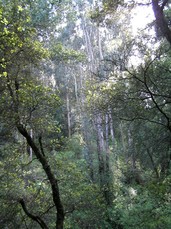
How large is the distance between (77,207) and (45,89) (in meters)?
2.98

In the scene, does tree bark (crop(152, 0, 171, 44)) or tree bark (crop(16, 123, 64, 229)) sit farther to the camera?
tree bark (crop(16, 123, 64, 229))

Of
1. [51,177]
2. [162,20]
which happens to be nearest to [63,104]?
[51,177]

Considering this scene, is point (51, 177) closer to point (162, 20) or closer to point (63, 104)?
point (63, 104)

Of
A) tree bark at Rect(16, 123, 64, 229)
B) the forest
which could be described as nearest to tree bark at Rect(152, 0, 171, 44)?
the forest

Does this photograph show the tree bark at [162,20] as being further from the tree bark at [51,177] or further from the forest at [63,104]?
the tree bark at [51,177]

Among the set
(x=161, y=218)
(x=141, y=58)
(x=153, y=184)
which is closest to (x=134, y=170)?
(x=161, y=218)

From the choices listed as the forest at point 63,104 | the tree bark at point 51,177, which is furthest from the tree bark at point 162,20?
the tree bark at point 51,177

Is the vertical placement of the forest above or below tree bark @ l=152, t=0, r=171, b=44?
below

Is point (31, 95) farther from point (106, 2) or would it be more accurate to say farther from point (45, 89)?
point (106, 2)

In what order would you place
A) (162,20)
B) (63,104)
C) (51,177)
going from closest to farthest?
(162,20), (51,177), (63,104)

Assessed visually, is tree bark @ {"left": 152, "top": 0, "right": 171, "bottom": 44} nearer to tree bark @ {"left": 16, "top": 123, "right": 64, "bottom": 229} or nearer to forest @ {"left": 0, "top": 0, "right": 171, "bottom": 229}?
forest @ {"left": 0, "top": 0, "right": 171, "bottom": 229}

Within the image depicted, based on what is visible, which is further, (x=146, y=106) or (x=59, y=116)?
(x=59, y=116)

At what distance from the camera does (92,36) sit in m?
22.4

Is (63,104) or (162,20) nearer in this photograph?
(162,20)
